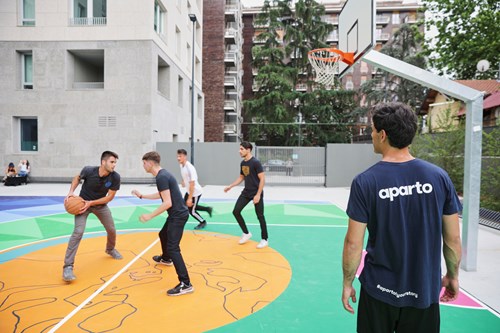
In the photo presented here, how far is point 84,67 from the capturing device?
22344 millimetres

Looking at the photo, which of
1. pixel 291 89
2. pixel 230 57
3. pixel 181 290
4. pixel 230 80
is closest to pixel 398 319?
pixel 181 290

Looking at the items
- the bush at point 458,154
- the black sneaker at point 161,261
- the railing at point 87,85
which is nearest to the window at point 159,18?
the railing at point 87,85

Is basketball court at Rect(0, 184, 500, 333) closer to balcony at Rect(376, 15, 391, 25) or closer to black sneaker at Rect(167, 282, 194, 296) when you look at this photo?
black sneaker at Rect(167, 282, 194, 296)

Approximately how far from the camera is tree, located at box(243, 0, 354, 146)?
3947 cm

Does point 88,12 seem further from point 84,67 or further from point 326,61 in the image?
point 326,61

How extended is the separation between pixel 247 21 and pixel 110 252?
56.7 m

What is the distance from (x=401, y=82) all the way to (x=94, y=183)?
3862cm

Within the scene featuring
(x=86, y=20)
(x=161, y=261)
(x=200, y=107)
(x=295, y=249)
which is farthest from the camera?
(x=200, y=107)

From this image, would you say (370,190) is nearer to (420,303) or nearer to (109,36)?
(420,303)

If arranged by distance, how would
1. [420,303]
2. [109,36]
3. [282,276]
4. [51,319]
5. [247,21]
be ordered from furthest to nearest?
[247,21] < [109,36] < [282,276] < [51,319] < [420,303]

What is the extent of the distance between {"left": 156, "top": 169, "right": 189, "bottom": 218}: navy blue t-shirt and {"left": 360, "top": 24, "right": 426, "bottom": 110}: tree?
35008mm

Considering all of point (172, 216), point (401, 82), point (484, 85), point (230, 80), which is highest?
point (230, 80)

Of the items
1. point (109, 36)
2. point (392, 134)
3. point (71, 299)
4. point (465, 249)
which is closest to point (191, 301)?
point (71, 299)

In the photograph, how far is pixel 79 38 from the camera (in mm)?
20062
